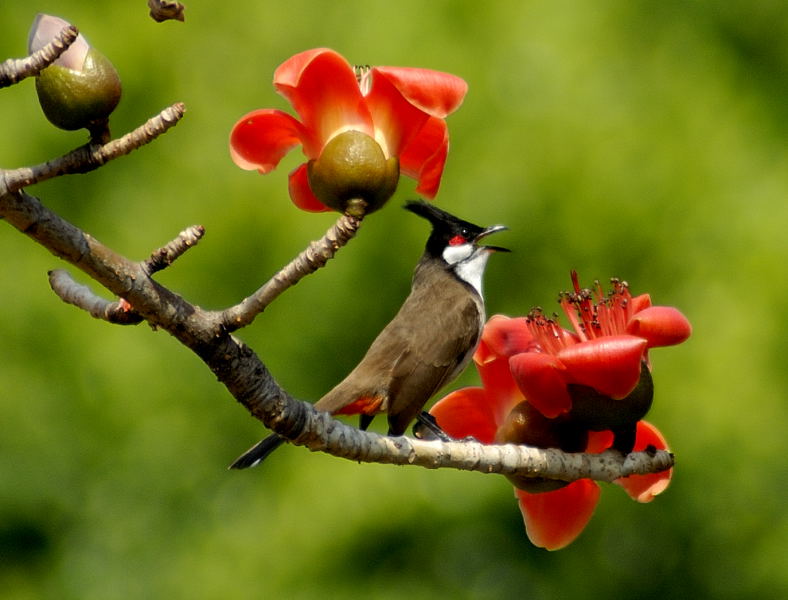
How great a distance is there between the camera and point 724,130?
6664mm

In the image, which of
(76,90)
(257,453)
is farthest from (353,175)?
(257,453)

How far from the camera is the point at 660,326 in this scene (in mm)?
1979

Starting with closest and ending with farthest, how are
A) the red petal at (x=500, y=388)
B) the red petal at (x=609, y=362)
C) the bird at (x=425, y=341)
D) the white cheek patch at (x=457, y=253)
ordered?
1. the red petal at (x=609, y=362)
2. the red petal at (x=500, y=388)
3. the bird at (x=425, y=341)
4. the white cheek patch at (x=457, y=253)

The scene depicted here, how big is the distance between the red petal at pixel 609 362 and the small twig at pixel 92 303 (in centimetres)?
66

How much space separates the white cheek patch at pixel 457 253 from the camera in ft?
10.8

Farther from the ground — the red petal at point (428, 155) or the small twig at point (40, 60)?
the red petal at point (428, 155)

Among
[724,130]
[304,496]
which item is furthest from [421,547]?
[724,130]

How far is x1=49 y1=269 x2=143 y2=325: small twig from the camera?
159 cm

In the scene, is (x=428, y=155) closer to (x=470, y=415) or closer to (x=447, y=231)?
(x=470, y=415)

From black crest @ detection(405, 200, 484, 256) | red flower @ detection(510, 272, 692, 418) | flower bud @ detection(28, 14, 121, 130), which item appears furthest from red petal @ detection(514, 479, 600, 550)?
flower bud @ detection(28, 14, 121, 130)

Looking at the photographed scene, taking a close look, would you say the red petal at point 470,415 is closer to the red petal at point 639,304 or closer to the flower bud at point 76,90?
the red petal at point 639,304

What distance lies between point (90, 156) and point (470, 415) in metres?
0.99

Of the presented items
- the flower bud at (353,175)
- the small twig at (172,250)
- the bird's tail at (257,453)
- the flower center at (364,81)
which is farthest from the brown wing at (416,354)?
the small twig at (172,250)

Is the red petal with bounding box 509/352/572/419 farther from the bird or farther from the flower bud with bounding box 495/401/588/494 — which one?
the bird
